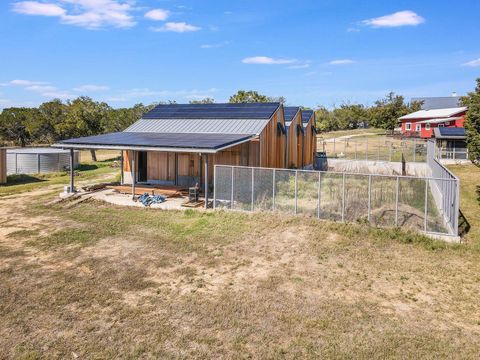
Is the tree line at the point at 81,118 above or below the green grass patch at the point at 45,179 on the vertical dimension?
above

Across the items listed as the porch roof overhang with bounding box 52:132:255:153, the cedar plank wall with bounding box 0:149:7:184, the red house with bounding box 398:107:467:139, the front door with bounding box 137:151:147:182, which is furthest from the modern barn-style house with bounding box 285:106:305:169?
the red house with bounding box 398:107:467:139

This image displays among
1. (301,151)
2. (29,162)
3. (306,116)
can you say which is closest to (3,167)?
(29,162)

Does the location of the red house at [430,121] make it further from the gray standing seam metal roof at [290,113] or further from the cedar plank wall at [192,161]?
the cedar plank wall at [192,161]

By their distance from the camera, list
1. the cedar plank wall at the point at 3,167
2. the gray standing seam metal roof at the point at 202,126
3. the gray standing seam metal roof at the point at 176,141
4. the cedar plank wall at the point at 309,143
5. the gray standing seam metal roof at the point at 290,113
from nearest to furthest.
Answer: the gray standing seam metal roof at the point at 176,141, the gray standing seam metal roof at the point at 202,126, the cedar plank wall at the point at 3,167, the gray standing seam metal roof at the point at 290,113, the cedar plank wall at the point at 309,143

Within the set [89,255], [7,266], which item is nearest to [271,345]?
[89,255]

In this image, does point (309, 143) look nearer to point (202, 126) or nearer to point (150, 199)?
point (202, 126)

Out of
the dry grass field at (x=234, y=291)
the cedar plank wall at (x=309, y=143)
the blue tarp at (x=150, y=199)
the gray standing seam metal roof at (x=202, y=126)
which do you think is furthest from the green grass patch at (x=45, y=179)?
the cedar plank wall at (x=309, y=143)

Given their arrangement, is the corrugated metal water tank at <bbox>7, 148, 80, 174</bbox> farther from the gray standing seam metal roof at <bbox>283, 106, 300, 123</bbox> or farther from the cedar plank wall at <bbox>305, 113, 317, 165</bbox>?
the cedar plank wall at <bbox>305, 113, 317, 165</bbox>
